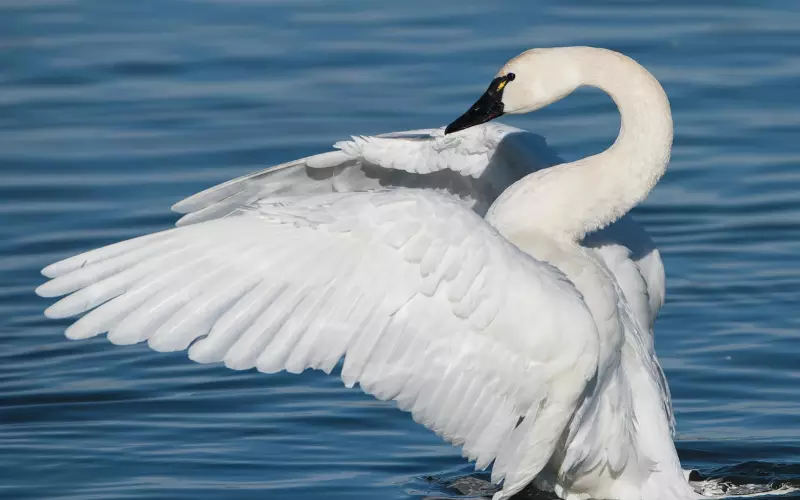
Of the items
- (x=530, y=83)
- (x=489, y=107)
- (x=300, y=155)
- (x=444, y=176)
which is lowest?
(x=300, y=155)

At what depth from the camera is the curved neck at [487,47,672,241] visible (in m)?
7.34

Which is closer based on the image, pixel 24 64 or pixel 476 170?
pixel 476 170

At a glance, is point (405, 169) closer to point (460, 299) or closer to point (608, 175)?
point (608, 175)

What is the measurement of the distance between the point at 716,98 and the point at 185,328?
7.67 metres

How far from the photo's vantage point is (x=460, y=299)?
6648 mm

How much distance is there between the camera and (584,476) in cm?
755

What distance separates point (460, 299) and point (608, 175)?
1.08 meters

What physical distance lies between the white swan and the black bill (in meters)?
0.05

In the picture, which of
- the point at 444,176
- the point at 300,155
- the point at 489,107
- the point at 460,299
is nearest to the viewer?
the point at 460,299

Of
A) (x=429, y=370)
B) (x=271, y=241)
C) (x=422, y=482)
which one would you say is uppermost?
(x=271, y=241)

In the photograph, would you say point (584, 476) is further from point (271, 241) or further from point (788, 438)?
point (271, 241)

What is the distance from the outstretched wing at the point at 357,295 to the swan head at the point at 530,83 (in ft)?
3.25

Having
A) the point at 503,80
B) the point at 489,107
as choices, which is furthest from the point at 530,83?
the point at 489,107

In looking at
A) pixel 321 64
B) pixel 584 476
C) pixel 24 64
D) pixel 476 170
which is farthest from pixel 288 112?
pixel 584 476
